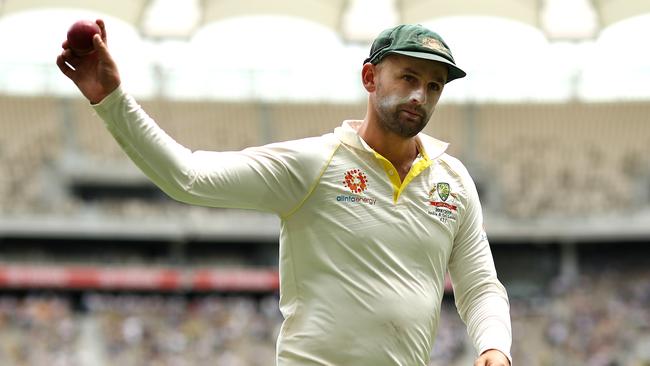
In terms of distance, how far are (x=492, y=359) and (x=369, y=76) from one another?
92 cm

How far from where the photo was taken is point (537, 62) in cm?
3578

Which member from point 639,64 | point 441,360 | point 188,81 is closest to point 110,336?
point 441,360

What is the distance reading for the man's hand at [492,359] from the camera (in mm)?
2967

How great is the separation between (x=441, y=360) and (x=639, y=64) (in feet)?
53.9

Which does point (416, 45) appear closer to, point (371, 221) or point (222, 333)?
point (371, 221)

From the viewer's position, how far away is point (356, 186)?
3.11m

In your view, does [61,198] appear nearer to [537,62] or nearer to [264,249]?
[264,249]

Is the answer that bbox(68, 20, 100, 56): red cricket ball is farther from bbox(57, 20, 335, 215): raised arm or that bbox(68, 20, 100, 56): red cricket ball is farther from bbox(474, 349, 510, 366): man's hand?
bbox(474, 349, 510, 366): man's hand

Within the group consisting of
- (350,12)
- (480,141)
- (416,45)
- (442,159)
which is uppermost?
A: (416,45)

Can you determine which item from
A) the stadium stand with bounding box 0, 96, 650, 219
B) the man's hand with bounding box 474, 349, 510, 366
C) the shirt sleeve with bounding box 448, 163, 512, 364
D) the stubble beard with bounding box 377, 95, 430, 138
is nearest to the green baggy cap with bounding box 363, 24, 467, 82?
the stubble beard with bounding box 377, 95, 430, 138

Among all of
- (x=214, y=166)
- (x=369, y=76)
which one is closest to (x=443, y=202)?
(x=369, y=76)

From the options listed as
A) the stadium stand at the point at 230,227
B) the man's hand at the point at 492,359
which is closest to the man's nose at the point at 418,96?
the man's hand at the point at 492,359

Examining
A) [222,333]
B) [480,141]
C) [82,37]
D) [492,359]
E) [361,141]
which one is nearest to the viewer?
[82,37]

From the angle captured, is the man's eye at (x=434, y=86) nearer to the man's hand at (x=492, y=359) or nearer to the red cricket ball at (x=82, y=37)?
the man's hand at (x=492, y=359)
